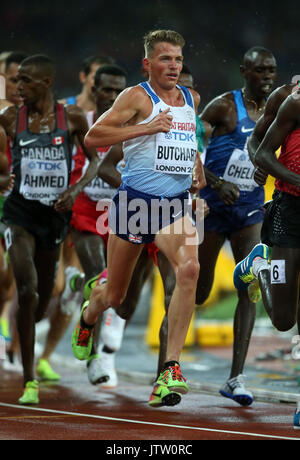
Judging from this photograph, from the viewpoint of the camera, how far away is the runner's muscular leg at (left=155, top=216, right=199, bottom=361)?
5.71m

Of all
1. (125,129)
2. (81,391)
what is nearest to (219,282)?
(81,391)

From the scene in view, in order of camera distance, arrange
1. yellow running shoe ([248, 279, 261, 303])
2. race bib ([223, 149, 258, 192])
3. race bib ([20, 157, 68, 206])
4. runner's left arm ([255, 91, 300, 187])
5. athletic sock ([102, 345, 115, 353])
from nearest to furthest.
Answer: runner's left arm ([255, 91, 300, 187]), yellow running shoe ([248, 279, 261, 303]), race bib ([223, 149, 258, 192]), race bib ([20, 157, 68, 206]), athletic sock ([102, 345, 115, 353])

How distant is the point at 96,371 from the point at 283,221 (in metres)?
2.43

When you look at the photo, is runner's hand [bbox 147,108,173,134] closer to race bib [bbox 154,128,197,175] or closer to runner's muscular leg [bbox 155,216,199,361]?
race bib [bbox 154,128,197,175]

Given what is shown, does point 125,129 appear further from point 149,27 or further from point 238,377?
point 149,27

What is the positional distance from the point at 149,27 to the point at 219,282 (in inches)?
168

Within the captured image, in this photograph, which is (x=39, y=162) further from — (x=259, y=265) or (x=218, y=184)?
(x=259, y=265)

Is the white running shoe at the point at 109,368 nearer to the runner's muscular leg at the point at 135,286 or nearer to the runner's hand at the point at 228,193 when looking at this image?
the runner's muscular leg at the point at 135,286

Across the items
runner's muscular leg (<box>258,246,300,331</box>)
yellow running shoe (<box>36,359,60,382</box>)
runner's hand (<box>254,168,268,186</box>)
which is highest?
runner's hand (<box>254,168,268,186</box>)

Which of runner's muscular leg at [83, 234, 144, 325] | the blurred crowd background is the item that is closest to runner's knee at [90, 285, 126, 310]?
runner's muscular leg at [83, 234, 144, 325]

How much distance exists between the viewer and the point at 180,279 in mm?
5715

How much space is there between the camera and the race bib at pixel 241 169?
731 cm

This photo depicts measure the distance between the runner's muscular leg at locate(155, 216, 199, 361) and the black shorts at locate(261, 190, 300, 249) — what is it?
51cm

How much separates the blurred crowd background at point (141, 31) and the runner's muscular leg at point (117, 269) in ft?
12.8
